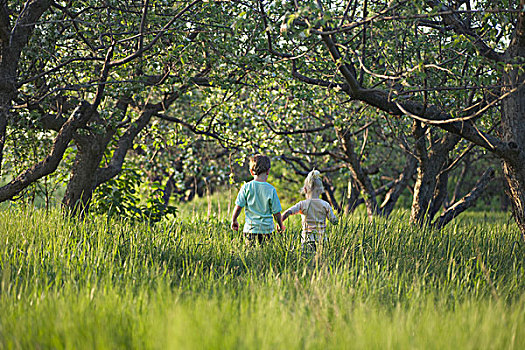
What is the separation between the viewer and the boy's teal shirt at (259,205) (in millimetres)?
5766

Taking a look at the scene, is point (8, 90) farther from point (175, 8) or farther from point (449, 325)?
point (449, 325)

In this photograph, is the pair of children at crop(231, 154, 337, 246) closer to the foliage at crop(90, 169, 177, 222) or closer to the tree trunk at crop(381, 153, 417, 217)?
the foliage at crop(90, 169, 177, 222)

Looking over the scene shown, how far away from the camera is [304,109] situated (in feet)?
29.4

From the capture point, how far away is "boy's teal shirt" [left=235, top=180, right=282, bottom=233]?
227 inches

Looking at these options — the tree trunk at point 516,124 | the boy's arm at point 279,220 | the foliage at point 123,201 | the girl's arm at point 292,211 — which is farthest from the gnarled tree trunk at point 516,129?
the foliage at point 123,201

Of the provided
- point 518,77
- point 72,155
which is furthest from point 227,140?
point 518,77

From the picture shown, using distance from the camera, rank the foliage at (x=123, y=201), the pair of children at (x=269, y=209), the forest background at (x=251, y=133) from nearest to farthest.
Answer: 1. the forest background at (x=251, y=133)
2. the pair of children at (x=269, y=209)
3. the foliage at (x=123, y=201)

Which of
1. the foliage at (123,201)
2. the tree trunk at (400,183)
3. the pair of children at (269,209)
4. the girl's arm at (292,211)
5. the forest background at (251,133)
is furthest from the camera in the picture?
the tree trunk at (400,183)

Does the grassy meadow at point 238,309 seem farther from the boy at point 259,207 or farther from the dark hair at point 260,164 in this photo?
the dark hair at point 260,164

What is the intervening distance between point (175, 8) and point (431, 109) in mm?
3491

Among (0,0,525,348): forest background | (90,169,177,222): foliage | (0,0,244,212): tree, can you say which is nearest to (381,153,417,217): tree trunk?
(0,0,525,348): forest background

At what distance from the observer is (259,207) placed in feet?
19.0

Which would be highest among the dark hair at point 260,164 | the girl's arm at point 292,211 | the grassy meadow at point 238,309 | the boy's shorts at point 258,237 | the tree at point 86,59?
the tree at point 86,59

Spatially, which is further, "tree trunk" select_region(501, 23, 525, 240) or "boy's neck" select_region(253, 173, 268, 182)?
"boy's neck" select_region(253, 173, 268, 182)
